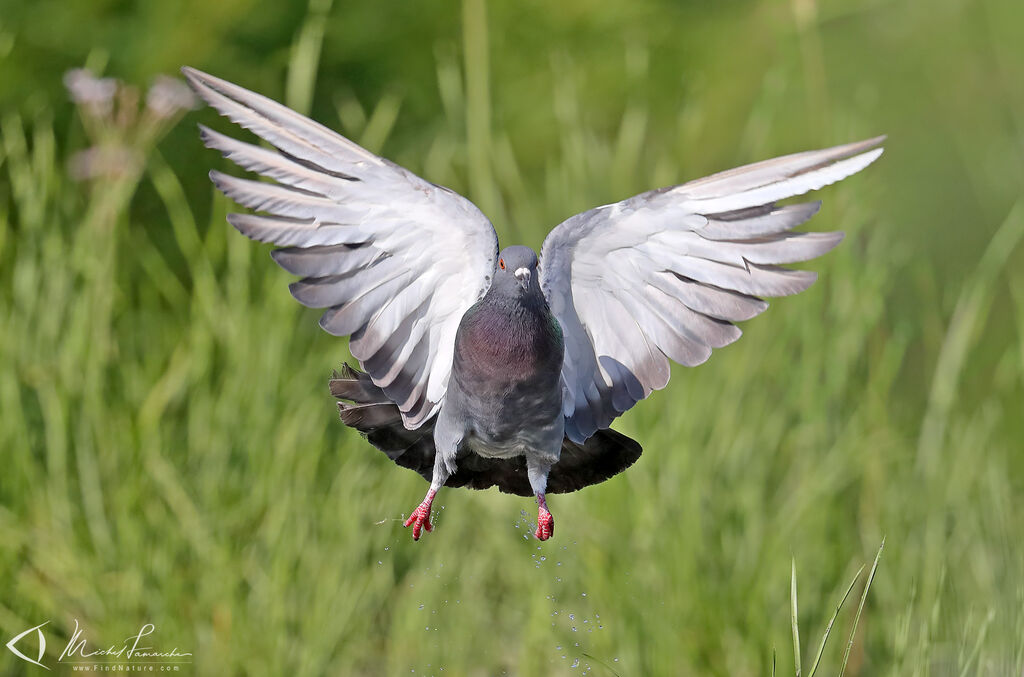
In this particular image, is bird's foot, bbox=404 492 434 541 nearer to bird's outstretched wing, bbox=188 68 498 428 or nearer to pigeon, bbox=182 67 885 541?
pigeon, bbox=182 67 885 541

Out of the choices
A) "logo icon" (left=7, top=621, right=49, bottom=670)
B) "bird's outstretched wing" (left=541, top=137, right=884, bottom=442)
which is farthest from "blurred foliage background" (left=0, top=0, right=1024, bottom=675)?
"bird's outstretched wing" (left=541, top=137, right=884, bottom=442)

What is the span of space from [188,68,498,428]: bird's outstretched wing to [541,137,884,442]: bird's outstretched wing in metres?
0.13

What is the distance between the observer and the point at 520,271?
1.20 meters

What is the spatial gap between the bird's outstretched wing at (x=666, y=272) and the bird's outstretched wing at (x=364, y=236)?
13cm

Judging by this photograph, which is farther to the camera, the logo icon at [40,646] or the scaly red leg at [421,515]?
the logo icon at [40,646]

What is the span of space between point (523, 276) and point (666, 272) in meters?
0.29

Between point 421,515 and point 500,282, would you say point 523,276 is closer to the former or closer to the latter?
point 500,282

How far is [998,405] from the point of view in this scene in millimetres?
2857

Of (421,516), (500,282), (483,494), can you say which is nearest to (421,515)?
Answer: (421,516)

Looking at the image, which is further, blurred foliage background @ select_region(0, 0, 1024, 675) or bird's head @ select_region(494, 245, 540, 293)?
blurred foliage background @ select_region(0, 0, 1024, 675)

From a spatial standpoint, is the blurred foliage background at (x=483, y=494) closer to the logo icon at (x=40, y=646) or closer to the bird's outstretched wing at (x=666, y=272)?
the logo icon at (x=40, y=646)

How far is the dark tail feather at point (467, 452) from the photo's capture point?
4.90 feet

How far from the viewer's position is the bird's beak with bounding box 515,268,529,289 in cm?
120

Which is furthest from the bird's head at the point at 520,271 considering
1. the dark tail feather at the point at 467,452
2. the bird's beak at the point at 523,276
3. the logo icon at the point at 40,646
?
the logo icon at the point at 40,646
